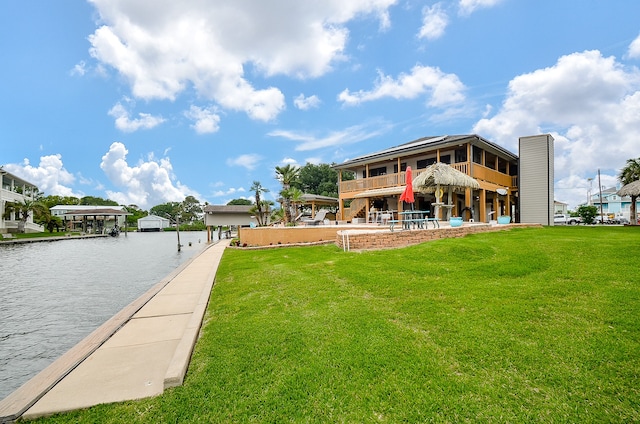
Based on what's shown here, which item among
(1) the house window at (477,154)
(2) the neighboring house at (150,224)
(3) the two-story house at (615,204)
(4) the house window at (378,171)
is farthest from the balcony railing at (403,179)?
(2) the neighboring house at (150,224)

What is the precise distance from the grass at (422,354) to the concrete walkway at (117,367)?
0.22 meters

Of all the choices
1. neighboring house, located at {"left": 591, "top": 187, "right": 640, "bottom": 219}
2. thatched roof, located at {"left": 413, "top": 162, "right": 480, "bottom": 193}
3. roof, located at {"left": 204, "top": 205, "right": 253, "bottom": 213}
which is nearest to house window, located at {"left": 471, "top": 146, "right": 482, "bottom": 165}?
thatched roof, located at {"left": 413, "top": 162, "right": 480, "bottom": 193}

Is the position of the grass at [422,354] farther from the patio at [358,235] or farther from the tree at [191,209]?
the tree at [191,209]

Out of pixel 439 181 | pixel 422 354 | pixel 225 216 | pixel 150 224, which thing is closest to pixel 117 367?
pixel 422 354

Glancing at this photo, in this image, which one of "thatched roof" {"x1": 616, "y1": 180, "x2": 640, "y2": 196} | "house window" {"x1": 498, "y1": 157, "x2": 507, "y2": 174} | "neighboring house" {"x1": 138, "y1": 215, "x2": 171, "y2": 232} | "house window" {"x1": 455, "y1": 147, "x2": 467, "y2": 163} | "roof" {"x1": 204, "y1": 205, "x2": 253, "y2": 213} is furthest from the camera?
"neighboring house" {"x1": 138, "y1": 215, "x2": 171, "y2": 232}

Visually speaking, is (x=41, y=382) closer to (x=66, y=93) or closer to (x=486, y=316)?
(x=486, y=316)

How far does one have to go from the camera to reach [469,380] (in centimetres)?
277

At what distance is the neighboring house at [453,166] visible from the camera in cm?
1819

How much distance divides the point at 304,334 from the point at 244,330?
927 mm

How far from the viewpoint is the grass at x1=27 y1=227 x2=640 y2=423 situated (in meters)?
2.50

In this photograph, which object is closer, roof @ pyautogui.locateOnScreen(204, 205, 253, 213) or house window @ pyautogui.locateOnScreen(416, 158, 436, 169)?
house window @ pyautogui.locateOnScreen(416, 158, 436, 169)

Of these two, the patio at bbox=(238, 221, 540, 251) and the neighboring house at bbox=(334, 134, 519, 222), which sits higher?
the neighboring house at bbox=(334, 134, 519, 222)

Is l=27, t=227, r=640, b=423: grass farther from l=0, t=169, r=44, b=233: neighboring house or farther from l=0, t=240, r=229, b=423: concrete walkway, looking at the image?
l=0, t=169, r=44, b=233: neighboring house

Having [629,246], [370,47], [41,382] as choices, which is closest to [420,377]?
[41,382]
